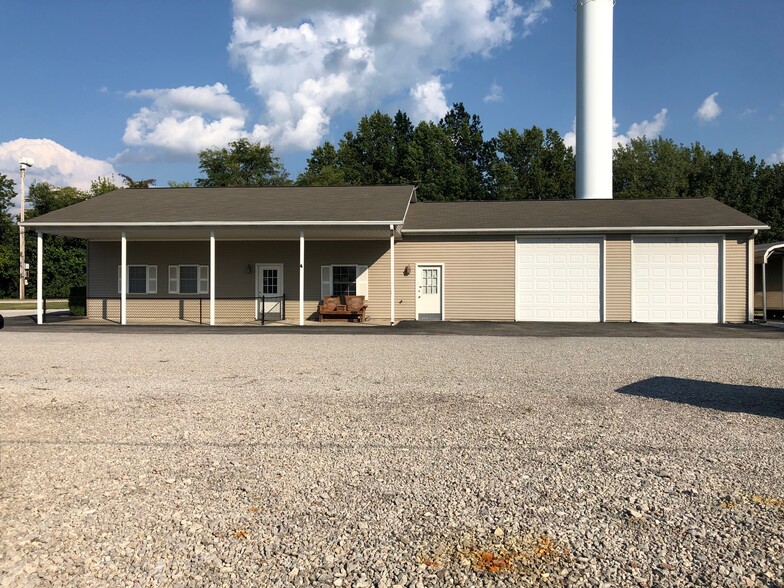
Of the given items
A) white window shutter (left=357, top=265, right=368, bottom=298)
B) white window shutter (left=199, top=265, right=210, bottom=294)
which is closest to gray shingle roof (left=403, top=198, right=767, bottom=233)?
white window shutter (left=357, top=265, right=368, bottom=298)

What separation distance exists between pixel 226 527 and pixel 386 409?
301 centimetres

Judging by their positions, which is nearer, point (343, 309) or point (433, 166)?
point (343, 309)

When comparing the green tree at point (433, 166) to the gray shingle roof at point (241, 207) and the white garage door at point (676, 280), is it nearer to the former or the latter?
the gray shingle roof at point (241, 207)

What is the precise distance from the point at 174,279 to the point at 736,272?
17.6 metres

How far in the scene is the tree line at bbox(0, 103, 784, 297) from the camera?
41.4 metres

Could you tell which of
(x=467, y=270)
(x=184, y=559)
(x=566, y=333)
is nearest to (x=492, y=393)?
(x=184, y=559)

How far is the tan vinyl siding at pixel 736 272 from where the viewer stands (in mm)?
18016

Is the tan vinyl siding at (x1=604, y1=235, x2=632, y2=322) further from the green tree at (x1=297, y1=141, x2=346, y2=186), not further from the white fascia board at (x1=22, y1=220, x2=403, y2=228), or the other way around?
the green tree at (x1=297, y1=141, x2=346, y2=186)

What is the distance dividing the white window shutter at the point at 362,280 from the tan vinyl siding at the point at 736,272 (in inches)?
428

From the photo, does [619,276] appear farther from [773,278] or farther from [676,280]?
[773,278]

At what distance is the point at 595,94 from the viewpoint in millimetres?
26281

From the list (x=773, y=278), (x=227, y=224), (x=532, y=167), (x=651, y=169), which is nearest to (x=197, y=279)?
(x=227, y=224)

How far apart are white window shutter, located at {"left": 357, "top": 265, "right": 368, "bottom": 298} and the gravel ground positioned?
11026 mm

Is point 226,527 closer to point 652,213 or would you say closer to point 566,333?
point 566,333
